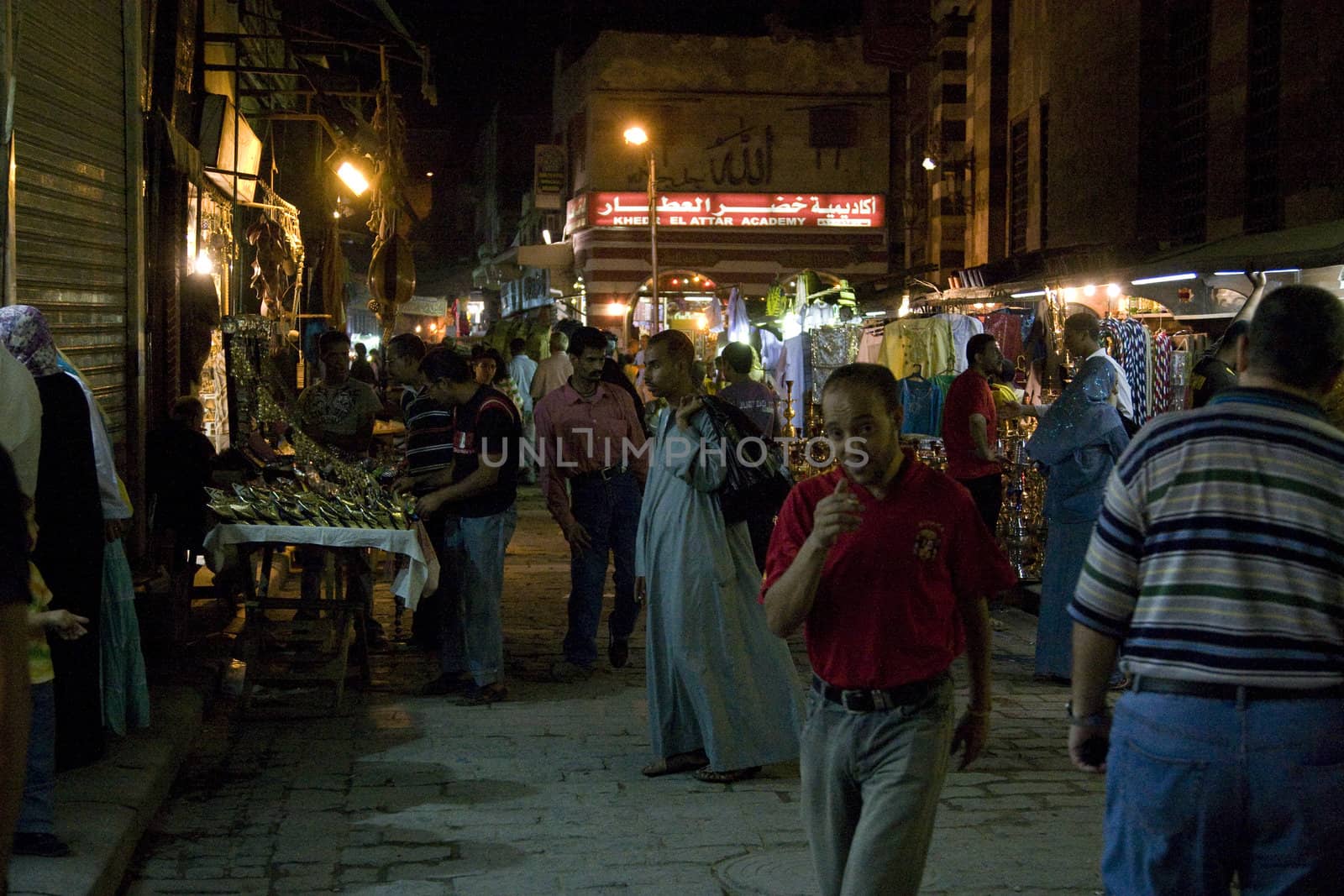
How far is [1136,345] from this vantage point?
10398mm

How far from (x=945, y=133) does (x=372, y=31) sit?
14.2 metres

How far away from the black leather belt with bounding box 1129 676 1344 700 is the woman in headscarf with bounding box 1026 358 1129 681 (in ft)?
17.8

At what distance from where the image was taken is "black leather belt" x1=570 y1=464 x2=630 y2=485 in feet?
27.8

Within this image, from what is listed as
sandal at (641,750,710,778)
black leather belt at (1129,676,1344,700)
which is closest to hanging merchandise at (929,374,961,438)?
sandal at (641,750,710,778)

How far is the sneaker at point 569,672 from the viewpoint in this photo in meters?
8.46

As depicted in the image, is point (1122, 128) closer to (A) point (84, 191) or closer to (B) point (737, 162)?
(A) point (84, 191)

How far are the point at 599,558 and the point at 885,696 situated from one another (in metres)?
5.10

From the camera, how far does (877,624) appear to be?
3465 millimetres

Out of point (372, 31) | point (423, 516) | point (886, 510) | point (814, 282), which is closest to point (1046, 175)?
point (814, 282)

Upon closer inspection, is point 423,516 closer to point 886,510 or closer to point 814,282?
point 886,510

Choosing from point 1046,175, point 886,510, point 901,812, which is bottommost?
point 901,812

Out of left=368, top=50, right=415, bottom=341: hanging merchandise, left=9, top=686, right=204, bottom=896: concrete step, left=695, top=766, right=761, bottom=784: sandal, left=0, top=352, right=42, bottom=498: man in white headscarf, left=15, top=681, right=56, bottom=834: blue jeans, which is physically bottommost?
left=695, top=766, right=761, bottom=784: sandal

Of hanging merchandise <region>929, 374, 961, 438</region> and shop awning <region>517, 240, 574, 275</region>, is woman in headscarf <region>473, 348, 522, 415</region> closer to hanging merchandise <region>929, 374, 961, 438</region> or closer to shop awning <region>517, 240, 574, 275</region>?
hanging merchandise <region>929, 374, 961, 438</region>

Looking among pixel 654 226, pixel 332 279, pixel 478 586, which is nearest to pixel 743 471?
pixel 478 586
